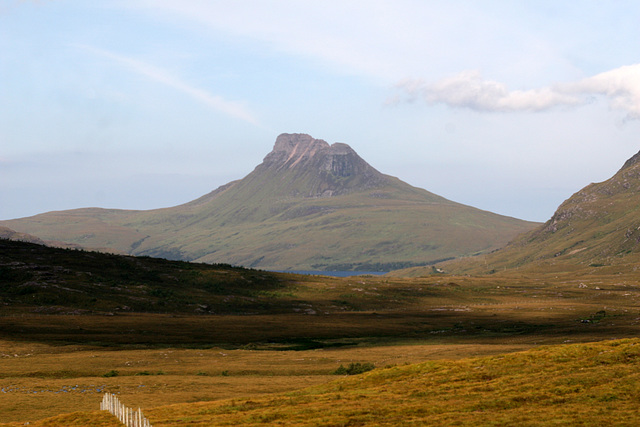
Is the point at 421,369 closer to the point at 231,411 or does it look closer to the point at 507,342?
the point at 231,411

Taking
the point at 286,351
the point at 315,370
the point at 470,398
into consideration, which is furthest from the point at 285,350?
the point at 470,398

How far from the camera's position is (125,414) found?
39625 mm

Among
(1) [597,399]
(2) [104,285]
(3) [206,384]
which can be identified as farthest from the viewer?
(2) [104,285]

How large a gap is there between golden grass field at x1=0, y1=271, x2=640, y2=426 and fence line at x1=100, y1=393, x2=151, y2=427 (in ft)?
3.38

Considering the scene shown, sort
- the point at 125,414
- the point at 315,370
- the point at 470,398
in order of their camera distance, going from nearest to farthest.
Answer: the point at 125,414 → the point at 470,398 → the point at 315,370

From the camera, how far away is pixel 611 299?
637 feet

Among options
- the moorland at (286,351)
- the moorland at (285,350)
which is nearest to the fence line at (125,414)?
the moorland at (286,351)

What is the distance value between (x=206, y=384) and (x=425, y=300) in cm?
13542

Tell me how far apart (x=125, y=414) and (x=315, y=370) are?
32.5 m

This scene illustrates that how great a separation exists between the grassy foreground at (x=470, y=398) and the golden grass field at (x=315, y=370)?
11cm

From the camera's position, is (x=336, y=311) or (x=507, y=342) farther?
(x=336, y=311)

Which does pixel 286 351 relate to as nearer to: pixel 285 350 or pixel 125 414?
pixel 285 350

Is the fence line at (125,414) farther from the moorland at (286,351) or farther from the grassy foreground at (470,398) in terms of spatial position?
the grassy foreground at (470,398)

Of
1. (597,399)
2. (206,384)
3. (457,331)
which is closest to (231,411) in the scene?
(206,384)
